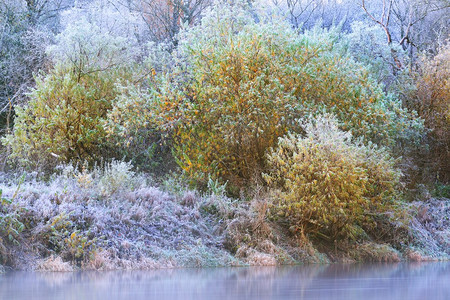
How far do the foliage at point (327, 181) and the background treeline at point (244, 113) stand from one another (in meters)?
0.04

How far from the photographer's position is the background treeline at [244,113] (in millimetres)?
15219

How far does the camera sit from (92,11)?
21.8 metres

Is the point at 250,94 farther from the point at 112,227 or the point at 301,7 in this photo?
the point at 301,7

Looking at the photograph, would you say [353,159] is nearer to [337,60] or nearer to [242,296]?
[337,60]

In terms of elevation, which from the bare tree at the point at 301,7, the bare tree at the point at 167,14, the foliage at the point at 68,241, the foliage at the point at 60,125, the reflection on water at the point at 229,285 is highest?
the bare tree at the point at 301,7

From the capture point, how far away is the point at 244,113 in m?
16.4

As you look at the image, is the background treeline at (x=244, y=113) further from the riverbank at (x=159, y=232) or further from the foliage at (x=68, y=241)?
the foliage at (x=68, y=241)

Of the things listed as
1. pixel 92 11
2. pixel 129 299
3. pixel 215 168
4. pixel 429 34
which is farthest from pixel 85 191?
pixel 429 34

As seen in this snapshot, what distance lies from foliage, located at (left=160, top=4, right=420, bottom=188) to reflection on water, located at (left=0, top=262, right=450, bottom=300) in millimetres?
5540

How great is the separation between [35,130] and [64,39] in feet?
9.80

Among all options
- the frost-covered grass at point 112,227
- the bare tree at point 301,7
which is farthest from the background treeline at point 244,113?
the bare tree at point 301,7

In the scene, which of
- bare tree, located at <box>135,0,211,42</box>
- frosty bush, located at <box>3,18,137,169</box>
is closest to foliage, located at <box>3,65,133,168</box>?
frosty bush, located at <box>3,18,137,169</box>

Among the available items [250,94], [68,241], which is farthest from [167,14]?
[68,241]

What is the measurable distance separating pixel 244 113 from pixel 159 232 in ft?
14.0
